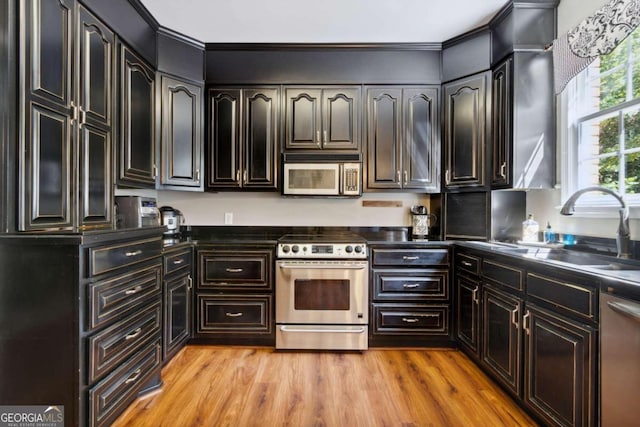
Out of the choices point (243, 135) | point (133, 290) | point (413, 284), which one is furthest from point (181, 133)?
point (413, 284)

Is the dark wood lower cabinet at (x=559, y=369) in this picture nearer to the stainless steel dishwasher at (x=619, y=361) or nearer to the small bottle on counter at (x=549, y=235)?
the stainless steel dishwasher at (x=619, y=361)

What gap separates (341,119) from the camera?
2.87 metres

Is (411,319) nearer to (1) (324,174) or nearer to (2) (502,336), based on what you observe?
(2) (502,336)

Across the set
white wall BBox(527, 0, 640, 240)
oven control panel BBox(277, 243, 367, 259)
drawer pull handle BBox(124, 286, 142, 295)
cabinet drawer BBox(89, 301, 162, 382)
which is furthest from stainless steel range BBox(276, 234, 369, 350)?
Result: white wall BBox(527, 0, 640, 240)

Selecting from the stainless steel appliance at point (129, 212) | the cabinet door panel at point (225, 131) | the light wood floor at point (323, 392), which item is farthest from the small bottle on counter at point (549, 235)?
the stainless steel appliance at point (129, 212)

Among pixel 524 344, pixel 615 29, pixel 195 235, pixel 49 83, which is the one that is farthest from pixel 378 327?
pixel 49 83

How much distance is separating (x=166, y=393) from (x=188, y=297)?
2.43 feet

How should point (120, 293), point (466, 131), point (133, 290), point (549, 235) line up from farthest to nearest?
point (466, 131)
point (549, 235)
point (133, 290)
point (120, 293)

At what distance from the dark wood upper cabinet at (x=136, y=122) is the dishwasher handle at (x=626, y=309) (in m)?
2.74

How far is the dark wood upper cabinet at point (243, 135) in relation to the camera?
2863mm

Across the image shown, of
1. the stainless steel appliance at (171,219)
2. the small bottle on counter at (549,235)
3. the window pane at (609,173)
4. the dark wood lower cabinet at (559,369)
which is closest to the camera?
the dark wood lower cabinet at (559,369)

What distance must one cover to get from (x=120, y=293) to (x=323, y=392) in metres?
1.34

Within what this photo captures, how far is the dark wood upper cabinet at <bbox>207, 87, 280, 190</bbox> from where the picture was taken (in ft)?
9.39

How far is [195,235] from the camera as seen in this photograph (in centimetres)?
312
